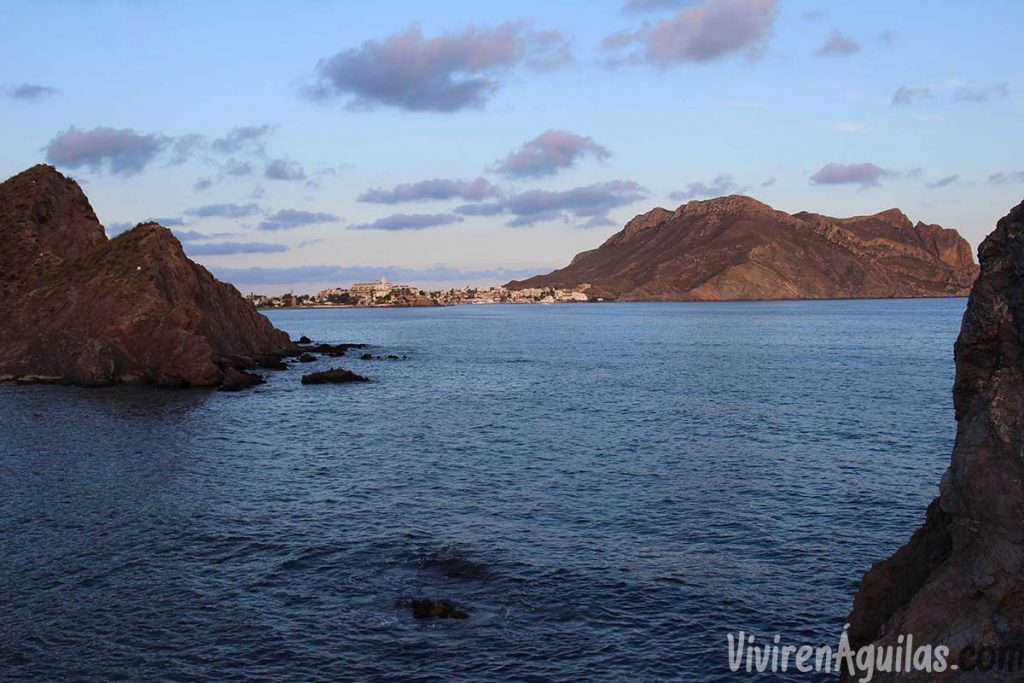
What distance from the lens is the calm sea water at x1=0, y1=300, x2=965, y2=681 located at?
2139 centimetres

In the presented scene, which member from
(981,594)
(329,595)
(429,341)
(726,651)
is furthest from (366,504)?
(429,341)

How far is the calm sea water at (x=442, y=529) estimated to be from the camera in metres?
21.4

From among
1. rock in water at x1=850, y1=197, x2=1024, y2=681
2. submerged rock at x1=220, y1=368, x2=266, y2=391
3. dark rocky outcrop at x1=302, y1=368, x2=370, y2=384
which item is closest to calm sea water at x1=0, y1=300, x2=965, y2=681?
rock in water at x1=850, y1=197, x2=1024, y2=681

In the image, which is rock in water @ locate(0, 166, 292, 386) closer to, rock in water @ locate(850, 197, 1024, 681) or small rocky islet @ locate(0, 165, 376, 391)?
small rocky islet @ locate(0, 165, 376, 391)

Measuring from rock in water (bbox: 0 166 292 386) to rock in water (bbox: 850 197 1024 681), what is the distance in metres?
72.2

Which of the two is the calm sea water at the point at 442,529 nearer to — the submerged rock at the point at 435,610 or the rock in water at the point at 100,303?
the submerged rock at the point at 435,610

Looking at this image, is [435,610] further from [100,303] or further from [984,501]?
[100,303]

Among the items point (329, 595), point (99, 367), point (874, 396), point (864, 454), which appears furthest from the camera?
point (99, 367)

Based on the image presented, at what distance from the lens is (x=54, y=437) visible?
162 ft

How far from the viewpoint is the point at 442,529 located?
31469 millimetres

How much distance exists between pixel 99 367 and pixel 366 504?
53.7 meters

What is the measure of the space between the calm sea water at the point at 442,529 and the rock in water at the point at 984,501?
668cm

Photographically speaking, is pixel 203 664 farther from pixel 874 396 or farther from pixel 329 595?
pixel 874 396

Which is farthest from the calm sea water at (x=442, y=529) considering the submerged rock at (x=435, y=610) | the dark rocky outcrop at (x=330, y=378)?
the dark rocky outcrop at (x=330, y=378)
